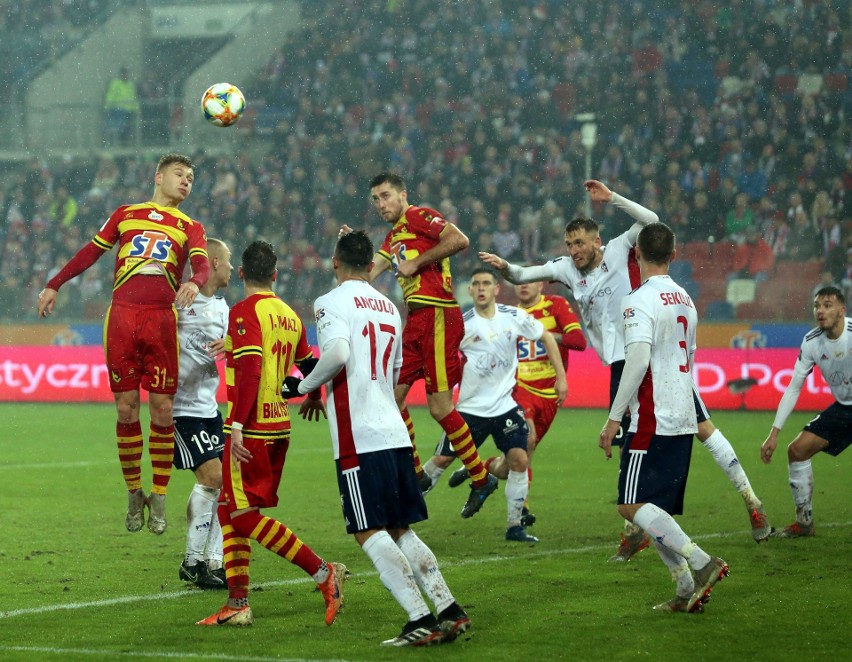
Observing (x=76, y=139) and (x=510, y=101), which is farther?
(x=76, y=139)

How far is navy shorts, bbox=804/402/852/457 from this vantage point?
9.52 meters

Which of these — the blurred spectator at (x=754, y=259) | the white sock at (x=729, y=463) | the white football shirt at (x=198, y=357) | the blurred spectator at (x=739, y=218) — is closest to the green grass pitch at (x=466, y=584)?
the white sock at (x=729, y=463)

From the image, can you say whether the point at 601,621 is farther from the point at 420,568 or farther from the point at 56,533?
the point at 56,533

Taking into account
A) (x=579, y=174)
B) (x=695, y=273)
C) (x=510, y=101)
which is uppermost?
(x=510, y=101)

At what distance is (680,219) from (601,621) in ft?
60.5

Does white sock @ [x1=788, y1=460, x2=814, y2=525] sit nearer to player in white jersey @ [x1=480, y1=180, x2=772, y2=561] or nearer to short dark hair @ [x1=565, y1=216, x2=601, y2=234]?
player in white jersey @ [x1=480, y1=180, x2=772, y2=561]

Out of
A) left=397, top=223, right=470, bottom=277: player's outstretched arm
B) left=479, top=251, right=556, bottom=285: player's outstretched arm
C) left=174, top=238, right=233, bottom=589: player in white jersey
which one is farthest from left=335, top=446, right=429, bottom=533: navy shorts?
left=479, top=251, right=556, bottom=285: player's outstretched arm

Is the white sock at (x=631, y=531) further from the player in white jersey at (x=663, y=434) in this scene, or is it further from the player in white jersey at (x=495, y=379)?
the player in white jersey at (x=663, y=434)

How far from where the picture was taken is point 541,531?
388 inches

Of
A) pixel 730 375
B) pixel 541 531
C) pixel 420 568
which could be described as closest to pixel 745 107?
pixel 730 375

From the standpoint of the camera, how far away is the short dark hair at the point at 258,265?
655cm

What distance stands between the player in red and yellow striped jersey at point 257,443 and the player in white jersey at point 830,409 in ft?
14.0

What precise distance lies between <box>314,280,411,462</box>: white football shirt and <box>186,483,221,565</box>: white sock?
202 centimetres

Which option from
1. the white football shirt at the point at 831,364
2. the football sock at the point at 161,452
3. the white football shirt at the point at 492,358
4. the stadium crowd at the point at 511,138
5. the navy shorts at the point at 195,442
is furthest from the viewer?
the stadium crowd at the point at 511,138
